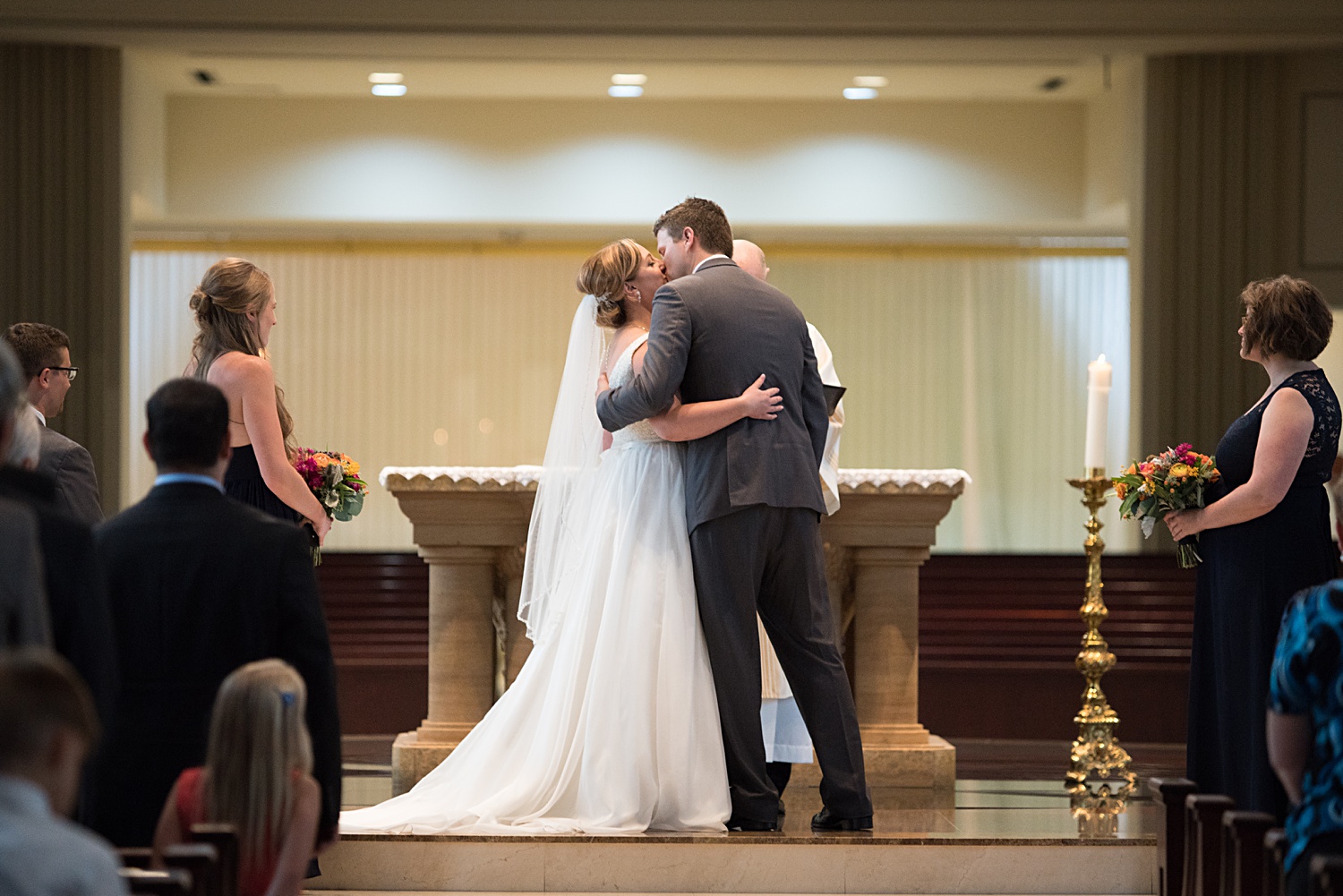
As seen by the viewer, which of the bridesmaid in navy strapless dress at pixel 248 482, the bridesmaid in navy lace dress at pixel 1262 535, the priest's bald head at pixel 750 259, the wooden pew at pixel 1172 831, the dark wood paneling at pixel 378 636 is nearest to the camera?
the wooden pew at pixel 1172 831

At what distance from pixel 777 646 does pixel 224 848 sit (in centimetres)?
236

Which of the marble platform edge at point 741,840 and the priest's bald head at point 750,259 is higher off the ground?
the priest's bald head at point 750,259

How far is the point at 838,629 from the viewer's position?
577cm

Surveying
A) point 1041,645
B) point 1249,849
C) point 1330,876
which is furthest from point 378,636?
point 1330,876

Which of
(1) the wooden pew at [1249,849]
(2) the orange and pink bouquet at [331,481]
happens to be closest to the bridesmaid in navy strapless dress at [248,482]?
(2) the orange and pink bouquet at [331,481]

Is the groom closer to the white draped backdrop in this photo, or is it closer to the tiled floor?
the tiled floor

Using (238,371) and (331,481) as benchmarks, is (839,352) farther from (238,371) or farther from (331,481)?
(238,371)

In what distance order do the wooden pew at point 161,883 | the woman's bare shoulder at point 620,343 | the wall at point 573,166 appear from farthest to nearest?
1. the wall at point 573,166
2. the woman's bare shoulder at point 620,343
3. the wooden pew at point 161,883

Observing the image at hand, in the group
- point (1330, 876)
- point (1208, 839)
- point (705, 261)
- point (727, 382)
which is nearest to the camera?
point (1330, 876)

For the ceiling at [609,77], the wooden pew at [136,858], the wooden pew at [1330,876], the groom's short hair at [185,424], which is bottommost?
the wooden pew at [136,858]

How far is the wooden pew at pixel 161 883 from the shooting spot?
82.4 inches

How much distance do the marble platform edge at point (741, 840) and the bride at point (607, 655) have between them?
42 millimetres

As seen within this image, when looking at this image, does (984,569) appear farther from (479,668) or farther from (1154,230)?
(479,668)

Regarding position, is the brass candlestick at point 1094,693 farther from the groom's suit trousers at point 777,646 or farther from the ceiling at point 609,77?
the ceiling at point 609,77
